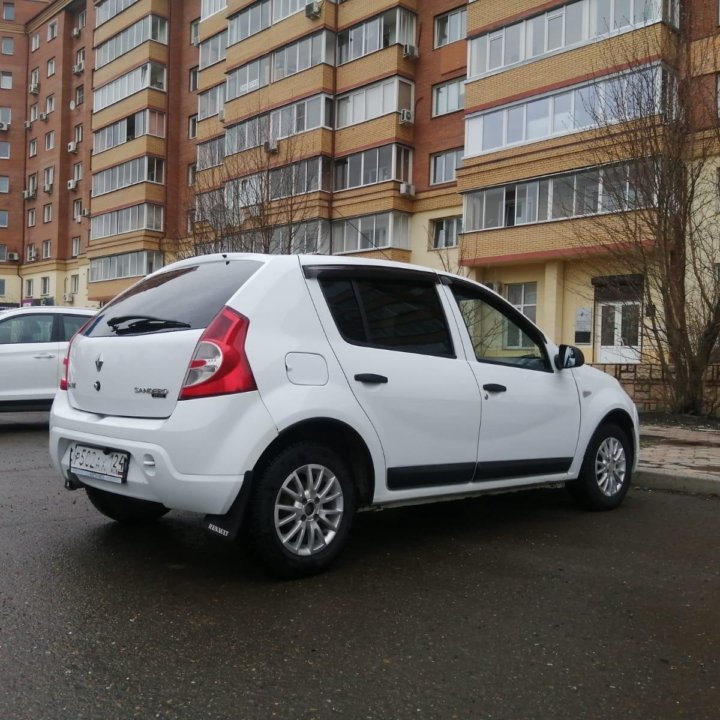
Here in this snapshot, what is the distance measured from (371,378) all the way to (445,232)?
26.4 m

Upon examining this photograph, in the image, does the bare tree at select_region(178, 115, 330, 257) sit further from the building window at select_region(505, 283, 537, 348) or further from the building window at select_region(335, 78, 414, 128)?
the building window at select_region(505, 283, 537, 348)

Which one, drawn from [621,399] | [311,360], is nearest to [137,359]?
[311,360]

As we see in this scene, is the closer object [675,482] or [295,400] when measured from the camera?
[295,400]

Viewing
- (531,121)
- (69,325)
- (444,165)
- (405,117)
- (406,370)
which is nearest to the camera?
(406,370)

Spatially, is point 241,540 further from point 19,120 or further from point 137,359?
point 19,120

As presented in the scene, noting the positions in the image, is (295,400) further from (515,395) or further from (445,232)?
(445,232)

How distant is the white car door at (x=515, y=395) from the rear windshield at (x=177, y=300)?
1.52 m

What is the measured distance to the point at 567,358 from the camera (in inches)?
221

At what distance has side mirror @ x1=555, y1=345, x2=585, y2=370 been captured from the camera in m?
5.60

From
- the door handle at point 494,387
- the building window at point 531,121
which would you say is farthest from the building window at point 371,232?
the door handle at point 494,387

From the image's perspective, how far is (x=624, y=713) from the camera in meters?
2.75

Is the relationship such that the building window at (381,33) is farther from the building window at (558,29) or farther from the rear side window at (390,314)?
the rear side window at (390,314)

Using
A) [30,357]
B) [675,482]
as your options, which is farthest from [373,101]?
[675,482]

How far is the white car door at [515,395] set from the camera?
5031 millimetres
